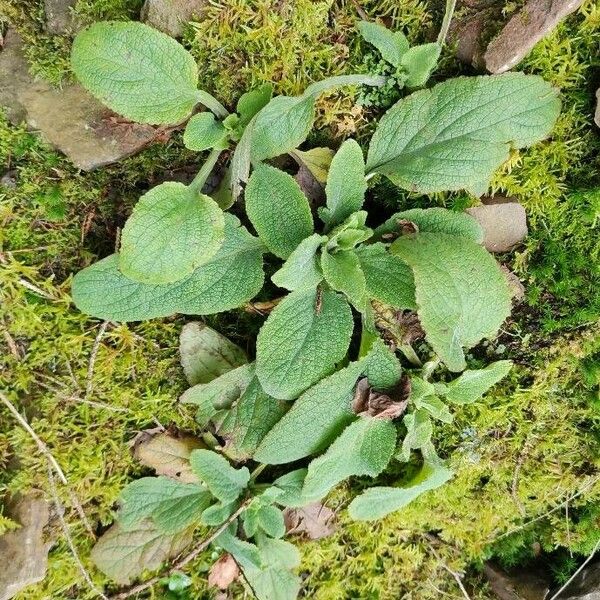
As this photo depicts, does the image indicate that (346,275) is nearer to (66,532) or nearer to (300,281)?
(300,281)

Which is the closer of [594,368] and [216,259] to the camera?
[216,259]

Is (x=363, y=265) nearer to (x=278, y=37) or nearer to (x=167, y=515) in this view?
(x=278, y=37)

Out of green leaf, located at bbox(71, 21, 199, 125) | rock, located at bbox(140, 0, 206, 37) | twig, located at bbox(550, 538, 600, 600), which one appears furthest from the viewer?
twig, located at bbox(550, 538, 600, 600)

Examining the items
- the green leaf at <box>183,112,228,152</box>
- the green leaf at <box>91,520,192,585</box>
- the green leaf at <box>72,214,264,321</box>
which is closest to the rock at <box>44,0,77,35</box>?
the green leaf at <box>183,112,228,152</box>

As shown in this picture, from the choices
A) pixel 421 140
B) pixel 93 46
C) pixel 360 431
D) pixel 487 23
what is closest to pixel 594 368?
pixel 360 431

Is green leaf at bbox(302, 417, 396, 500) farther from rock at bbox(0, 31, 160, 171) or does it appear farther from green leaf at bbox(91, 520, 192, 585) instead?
rock at bbox(0, 31, 160, 171)

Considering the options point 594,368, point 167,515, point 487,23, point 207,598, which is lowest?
point 207,598

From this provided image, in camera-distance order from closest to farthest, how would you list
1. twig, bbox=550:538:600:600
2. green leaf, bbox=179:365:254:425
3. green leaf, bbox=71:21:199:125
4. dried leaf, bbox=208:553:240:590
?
1. green leaf, bbox=71:21:199:125
2. green leaf, bbox=179:365:254:425
3. dried leaf, bbox=208:553:240:590
4. twig, bbox=550:538:600:600
